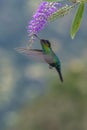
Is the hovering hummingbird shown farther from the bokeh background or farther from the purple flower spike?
the bokeh background

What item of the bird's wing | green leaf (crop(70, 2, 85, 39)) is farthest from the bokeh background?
the bird's wing

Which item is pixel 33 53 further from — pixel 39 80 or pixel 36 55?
pixel 39 80

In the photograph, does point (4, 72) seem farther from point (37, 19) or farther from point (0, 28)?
point (37, 19)

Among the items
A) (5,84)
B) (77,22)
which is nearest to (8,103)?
(5,84)

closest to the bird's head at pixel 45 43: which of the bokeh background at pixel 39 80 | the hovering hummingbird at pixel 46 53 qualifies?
the hovering hummingbird at pixel 46 53

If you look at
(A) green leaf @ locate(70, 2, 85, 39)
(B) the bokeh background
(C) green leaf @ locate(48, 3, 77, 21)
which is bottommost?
(B) the bokeh background

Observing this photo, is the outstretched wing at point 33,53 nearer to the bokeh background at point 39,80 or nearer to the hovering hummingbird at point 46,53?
the hovering hummingbird at point 46,53
